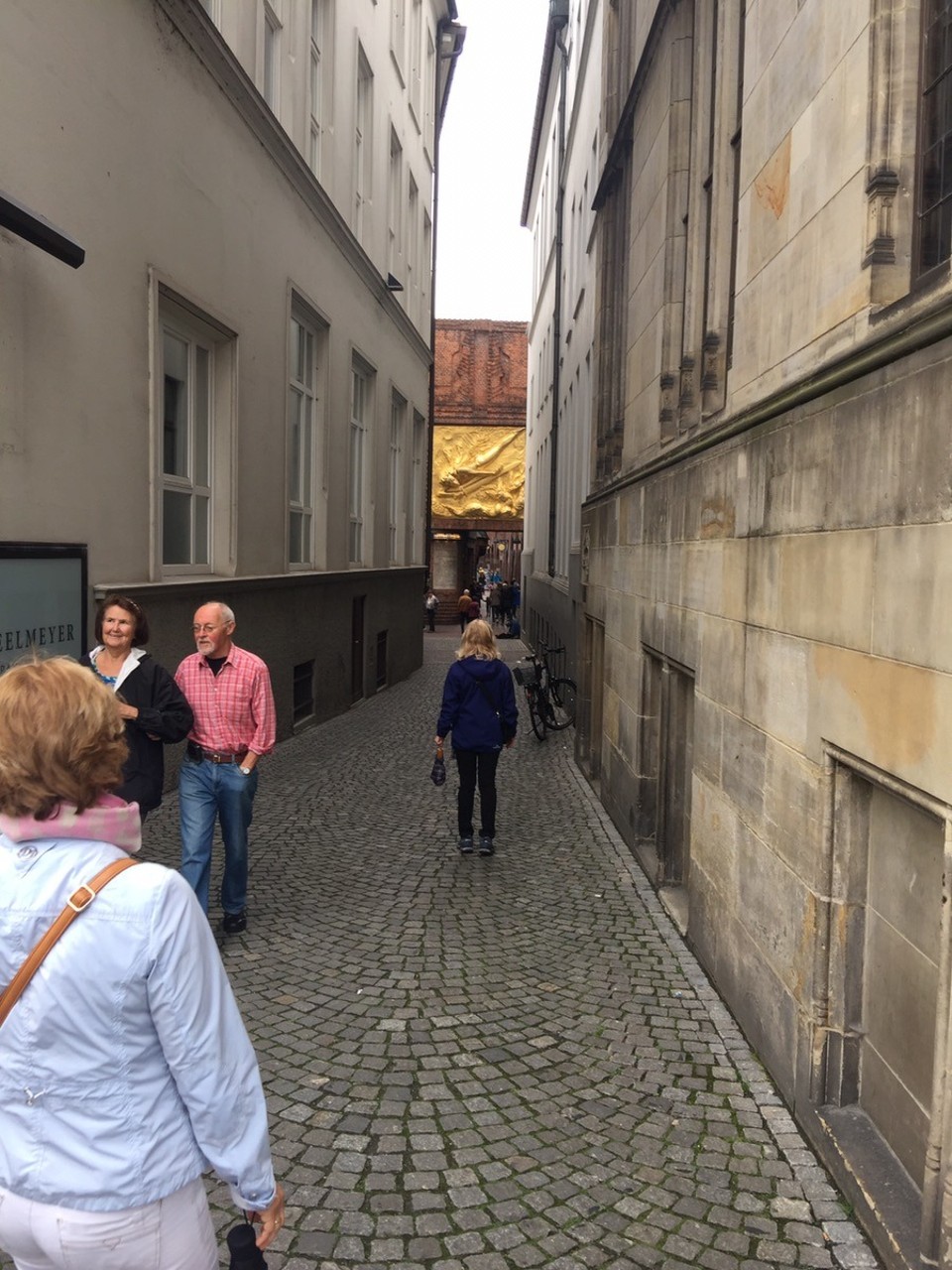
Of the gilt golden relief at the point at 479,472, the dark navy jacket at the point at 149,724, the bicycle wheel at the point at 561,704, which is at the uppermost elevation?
the gilt golden relief at the point at 479,472

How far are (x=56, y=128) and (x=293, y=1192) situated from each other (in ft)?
21.8

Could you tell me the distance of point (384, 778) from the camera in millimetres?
10008

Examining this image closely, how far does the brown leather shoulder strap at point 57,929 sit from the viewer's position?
1.63m

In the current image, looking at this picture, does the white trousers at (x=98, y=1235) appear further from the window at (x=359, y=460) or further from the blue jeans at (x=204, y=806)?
the window at (x=359, y=460)

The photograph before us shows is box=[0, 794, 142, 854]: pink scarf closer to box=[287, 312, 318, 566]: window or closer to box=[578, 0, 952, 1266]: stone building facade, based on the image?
box=[578, 0, 952, 1266]: stone building facade

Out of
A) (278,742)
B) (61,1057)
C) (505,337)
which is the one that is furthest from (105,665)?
(505,337)

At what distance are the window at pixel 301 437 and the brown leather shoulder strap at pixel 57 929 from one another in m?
10.9

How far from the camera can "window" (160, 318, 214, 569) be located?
9.16 metres

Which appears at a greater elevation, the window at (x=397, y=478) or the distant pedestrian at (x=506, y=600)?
the window at (x=397, y=478)

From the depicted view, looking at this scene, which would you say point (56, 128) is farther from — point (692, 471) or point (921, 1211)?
point (921, 1211)

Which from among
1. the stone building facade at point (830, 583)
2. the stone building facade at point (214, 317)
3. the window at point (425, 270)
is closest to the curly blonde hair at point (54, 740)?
the stone building facade at point (830, 583)

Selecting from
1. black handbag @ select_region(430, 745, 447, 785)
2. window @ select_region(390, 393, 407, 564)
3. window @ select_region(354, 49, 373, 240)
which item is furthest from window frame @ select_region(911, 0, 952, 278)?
window @ select_region(390, 393, 407, 564)

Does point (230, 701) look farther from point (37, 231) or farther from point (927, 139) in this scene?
point (927, 139)

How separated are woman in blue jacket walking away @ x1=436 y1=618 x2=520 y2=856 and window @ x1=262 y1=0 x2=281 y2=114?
7359mm
